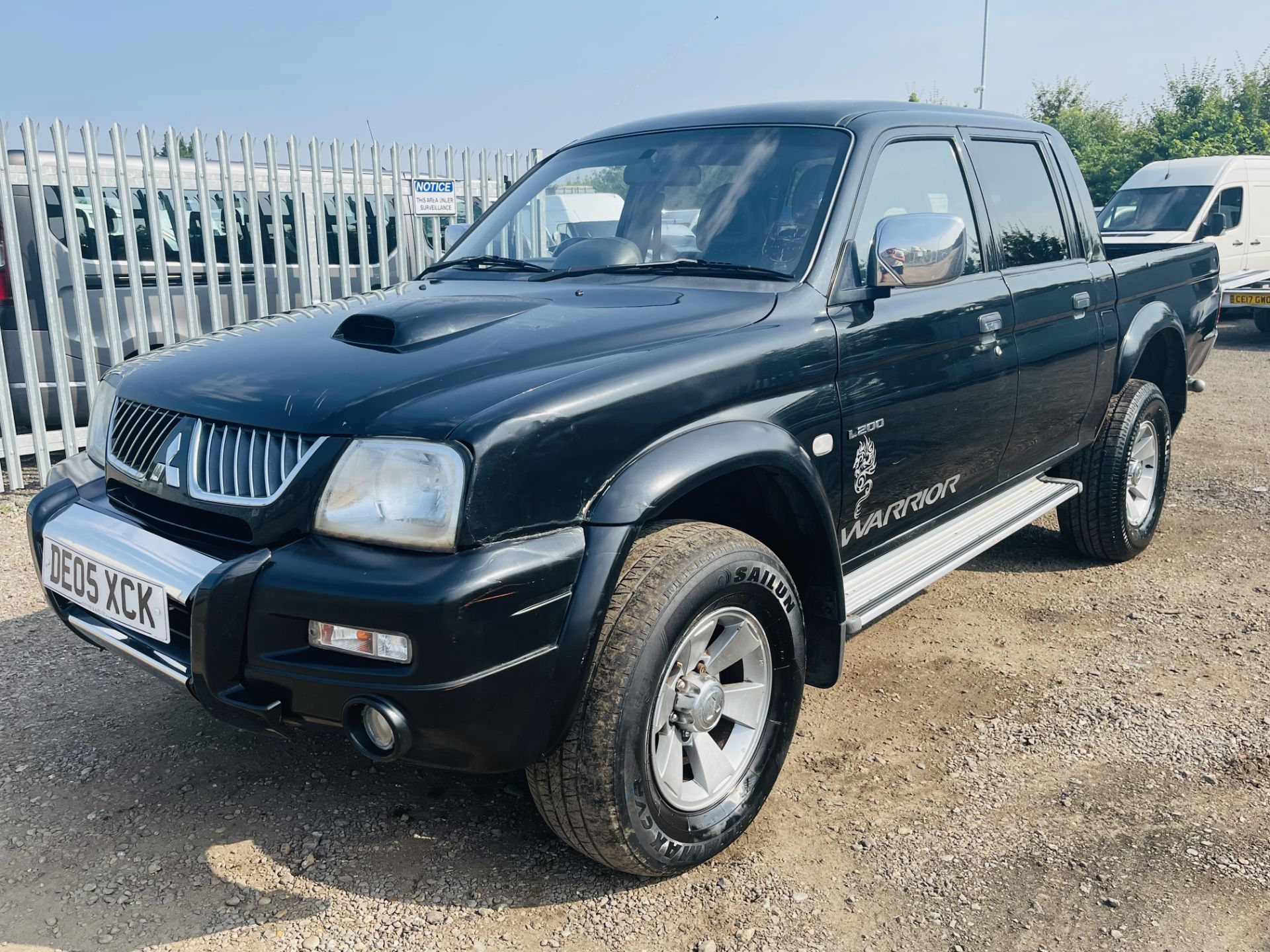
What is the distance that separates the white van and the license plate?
12.7m

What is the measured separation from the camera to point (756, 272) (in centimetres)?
302

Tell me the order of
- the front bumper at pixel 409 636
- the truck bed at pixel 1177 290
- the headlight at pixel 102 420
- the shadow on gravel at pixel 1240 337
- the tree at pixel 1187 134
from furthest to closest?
1. the tree at pixel 1187 134
2. the shadow on gravel at pixel 1240 337
3. the truck bed at pixel 1177 290
4. the headlight at pixel 102 420
5. the front bumper at pixel 409 636

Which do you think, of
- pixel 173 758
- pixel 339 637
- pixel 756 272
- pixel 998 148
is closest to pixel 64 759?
pixel 173 758

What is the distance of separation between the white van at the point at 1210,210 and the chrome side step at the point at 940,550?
993 cm

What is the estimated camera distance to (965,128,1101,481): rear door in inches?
149

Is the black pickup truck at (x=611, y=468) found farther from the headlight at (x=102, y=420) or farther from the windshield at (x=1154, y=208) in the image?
the windshield at (x=1154, y=208)

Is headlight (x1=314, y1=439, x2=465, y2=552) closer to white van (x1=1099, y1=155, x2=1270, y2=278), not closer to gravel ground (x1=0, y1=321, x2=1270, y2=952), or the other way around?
gravel ground (x1=0, y1=321, x2=1270, y2=952)

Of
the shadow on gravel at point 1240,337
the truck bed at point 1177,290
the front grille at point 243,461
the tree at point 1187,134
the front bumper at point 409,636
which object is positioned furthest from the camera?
the tree at point 1187,134

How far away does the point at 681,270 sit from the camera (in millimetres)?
3137

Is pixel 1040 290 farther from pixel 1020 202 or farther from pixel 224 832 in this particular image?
pixel 224 832

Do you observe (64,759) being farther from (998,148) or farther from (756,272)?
(998,148)

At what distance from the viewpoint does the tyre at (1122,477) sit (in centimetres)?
461

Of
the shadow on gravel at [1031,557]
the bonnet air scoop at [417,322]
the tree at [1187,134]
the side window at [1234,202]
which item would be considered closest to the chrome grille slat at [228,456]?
the bonnet air scoop at [417,322]

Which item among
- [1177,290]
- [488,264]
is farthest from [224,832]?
[1177,290]
